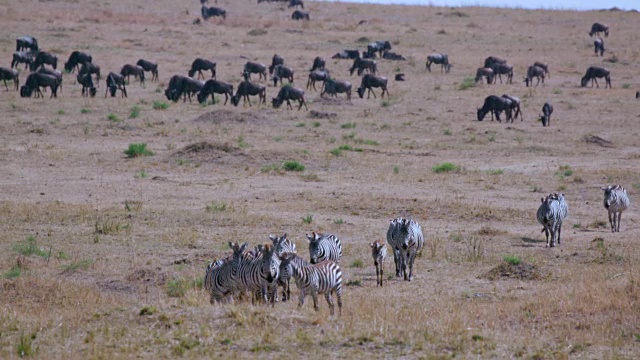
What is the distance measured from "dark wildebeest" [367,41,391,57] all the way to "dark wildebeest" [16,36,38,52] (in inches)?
668

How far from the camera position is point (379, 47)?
5419cm

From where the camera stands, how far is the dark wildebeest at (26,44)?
46.8 m

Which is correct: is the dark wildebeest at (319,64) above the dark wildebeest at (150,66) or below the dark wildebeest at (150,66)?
above

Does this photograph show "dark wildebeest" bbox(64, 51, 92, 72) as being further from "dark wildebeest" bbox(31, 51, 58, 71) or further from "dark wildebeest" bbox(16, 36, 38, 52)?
"dark wildebeest" bbox(16, 36, 38, 52)

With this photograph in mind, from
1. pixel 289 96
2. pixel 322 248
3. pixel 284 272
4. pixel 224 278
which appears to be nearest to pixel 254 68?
pixel 289 96

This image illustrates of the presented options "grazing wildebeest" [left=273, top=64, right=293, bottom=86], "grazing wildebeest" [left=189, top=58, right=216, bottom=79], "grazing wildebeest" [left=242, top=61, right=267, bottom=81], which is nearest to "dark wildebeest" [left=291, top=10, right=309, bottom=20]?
"grazing wildebeest" [left=242, top=61, right=267, bottom=81]

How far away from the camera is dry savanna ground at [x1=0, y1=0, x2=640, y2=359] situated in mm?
10023

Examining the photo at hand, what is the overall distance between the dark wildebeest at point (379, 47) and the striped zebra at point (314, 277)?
41.5 metres

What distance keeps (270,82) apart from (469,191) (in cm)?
2361

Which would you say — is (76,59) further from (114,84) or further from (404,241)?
(404,241)

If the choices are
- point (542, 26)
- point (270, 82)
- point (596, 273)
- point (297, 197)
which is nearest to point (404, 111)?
point (270, 82)

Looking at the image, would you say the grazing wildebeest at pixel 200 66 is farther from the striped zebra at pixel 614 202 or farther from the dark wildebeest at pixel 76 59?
the striped zebra at pixel 614 202

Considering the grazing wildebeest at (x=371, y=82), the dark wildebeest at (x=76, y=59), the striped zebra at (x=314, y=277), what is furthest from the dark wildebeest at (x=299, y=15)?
the striped zebra at (x=314, y=277)

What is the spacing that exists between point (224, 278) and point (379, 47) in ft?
141
